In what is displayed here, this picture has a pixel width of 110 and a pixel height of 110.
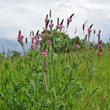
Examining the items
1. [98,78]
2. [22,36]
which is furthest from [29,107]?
[98,78]

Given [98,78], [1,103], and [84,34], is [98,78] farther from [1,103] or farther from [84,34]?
[1,103]

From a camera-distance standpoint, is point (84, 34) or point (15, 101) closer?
point (15, 101)

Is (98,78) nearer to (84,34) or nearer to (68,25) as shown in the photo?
(84,34)

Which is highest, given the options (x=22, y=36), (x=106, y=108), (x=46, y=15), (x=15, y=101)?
(x=46, y=15)

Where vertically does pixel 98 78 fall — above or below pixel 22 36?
below

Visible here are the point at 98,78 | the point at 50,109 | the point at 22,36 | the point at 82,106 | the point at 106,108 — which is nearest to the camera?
the point at 50,109

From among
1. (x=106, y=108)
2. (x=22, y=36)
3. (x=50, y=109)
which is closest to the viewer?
(x=50, y=109)

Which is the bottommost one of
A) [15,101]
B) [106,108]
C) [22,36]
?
[106,108]

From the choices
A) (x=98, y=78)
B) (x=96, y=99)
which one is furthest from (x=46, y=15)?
(x=98, y=78)

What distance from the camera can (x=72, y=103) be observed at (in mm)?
1718

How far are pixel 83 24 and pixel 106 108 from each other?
1213 millimetres

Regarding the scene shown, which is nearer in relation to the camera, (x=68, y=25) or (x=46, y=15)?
(x=46, y=15)

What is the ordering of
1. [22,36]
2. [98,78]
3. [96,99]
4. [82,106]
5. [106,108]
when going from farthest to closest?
1. [98,78]
2. [22,36]
3. [96,99]
4. [106,108]
5. [82,106]

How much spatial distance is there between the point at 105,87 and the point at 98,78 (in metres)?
0.61
